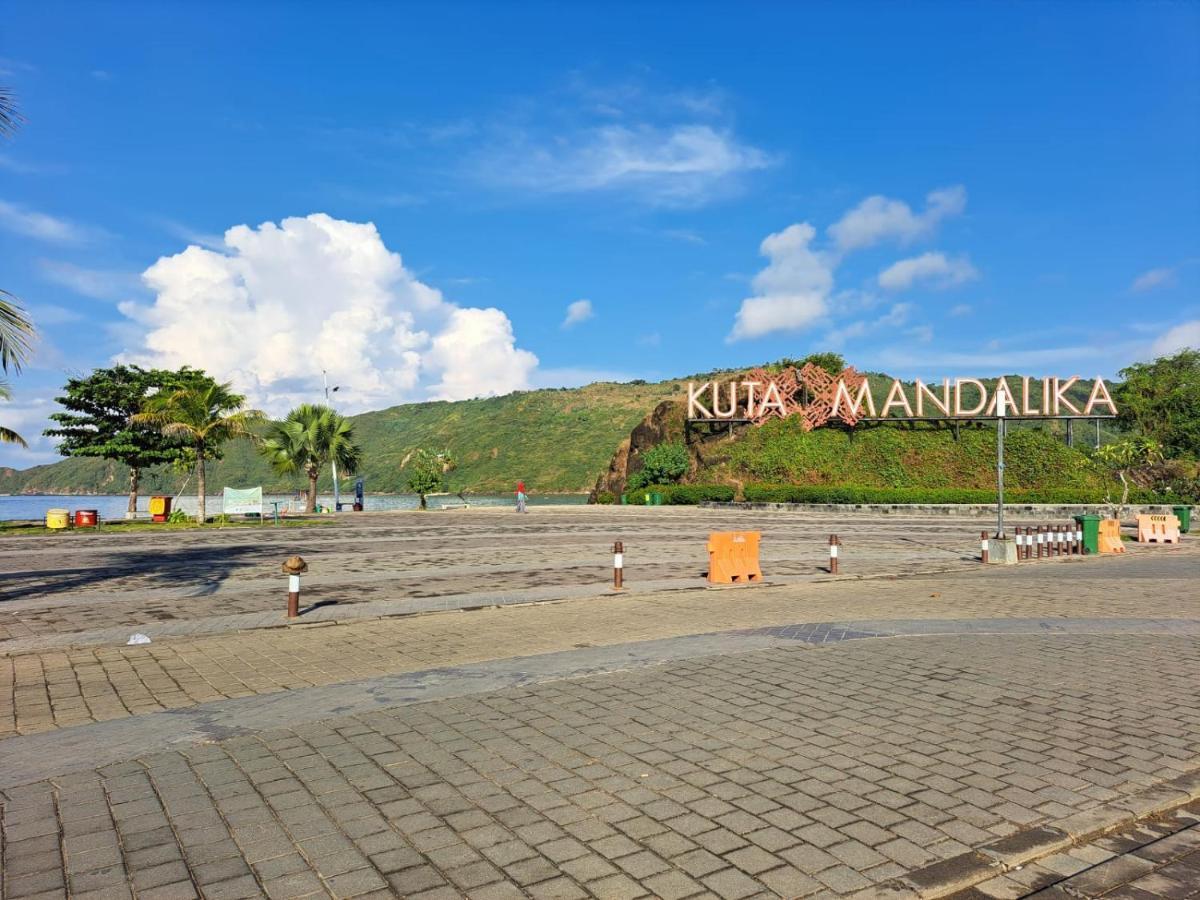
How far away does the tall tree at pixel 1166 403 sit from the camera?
56562 millimetres

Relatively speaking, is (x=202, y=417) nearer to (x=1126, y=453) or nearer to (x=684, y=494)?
(x=684, y=494)

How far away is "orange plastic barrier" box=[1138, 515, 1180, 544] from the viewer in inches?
1003

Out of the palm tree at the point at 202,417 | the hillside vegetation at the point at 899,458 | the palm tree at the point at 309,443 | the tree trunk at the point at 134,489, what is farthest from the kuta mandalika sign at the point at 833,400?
the tree trunk at the point at 134,489

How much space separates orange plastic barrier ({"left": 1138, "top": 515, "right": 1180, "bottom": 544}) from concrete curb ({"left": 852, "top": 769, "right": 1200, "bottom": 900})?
2491cm

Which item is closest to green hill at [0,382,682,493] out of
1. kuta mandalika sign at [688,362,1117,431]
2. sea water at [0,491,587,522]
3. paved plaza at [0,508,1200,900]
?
sea water at [0,491,587,522]

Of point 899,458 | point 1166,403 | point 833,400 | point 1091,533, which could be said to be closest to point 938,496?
point 899,458

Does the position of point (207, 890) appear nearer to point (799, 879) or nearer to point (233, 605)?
point (799, 879)

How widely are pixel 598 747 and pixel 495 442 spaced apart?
410ft

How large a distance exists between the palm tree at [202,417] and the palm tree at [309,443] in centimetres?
940

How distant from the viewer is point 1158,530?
83.9 feet

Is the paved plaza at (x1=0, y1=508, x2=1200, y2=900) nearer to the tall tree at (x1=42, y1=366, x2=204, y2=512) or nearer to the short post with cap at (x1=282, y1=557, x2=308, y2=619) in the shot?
the short post with cap at (x1=282, y1=557, x2=308, y2=619)

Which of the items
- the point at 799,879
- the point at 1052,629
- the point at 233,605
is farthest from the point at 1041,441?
the point at 799,879

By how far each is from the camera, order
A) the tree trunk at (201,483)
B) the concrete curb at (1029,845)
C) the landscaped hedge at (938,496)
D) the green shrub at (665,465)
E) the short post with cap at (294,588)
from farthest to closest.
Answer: the green shrub at (665,465), the landscaped hedge at (938,496), the tree trunk at (201,483), the short post with cap at (294,588), the concrete curb at (1029,845)

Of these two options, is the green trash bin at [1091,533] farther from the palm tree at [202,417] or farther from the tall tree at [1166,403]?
the tall tree at [1166,403]
